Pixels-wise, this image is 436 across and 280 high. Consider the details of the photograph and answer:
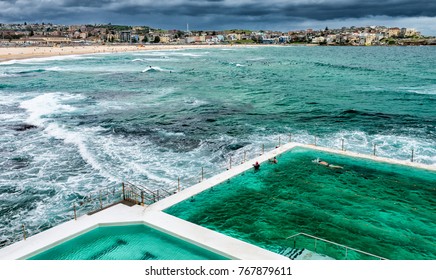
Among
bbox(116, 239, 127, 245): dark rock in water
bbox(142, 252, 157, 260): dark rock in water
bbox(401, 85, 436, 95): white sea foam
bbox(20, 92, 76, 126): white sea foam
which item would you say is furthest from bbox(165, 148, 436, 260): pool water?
bbox(401, 85, 436, 95): white sea foam

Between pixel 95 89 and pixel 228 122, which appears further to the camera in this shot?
pixel 95 89

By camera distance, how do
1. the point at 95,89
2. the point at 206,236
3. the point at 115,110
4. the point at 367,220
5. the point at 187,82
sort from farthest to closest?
the point at 187,82 < the point at 95,89 < the point at 115,110 < the point at 367,220 < the point at 206,236

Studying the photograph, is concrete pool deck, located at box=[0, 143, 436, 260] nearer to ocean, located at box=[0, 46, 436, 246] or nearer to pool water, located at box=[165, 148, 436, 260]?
pool water, located at box=[165, 148, 436, 260]

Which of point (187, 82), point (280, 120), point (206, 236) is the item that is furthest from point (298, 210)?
point (187, 82)

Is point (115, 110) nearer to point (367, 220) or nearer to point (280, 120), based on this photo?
point (280, 120)

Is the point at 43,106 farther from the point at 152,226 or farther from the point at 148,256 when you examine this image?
the point at 148,256

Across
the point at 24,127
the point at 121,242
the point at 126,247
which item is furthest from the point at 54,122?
the point at 126,247
